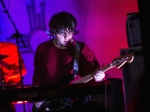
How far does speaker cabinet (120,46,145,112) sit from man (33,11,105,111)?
29.7 inches

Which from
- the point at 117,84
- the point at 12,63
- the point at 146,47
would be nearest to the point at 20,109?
the point at 12,63

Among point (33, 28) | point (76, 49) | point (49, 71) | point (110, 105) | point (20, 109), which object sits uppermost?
point (33, 28)

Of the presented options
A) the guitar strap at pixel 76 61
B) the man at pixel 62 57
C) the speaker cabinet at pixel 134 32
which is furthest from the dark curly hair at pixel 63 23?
the speaker cabinet at pixel 134 32

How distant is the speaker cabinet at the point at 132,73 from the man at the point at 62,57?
2.48 ft

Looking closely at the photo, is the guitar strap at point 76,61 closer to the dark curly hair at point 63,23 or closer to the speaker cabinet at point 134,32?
the dark curly hair at point 63,23

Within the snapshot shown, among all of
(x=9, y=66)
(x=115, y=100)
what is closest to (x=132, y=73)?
(x=115, y=100)

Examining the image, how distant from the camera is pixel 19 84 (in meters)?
3.29

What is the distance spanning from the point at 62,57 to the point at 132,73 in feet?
3.71

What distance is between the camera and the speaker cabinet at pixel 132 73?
257cm

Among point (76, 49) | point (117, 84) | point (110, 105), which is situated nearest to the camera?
point (110, 105)

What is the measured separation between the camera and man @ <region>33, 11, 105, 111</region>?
11.2ft

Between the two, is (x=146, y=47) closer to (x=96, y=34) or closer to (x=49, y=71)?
(x=49, y=71)

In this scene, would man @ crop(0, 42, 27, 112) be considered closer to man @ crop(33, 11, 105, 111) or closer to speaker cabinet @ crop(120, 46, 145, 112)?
man @ crop(33, 11, 105, 111)

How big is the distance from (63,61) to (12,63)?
69 cm
